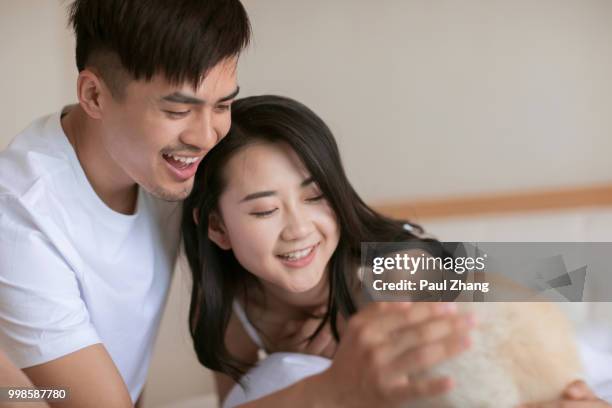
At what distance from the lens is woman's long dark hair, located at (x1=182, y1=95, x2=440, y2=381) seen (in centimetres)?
128

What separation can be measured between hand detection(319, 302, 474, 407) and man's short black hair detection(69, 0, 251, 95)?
55 centimetres

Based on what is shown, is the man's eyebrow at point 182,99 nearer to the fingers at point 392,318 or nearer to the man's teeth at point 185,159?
the man's teeth at point 185,159

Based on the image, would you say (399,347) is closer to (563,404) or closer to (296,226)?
(563,404)

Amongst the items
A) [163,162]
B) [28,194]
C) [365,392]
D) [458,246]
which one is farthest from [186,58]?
[365,392]

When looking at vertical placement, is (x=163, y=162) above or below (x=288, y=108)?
below

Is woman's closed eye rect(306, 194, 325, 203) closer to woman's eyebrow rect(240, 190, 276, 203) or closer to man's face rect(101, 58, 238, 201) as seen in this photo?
woman's eyebrow rect(240, 190, 276, 203)

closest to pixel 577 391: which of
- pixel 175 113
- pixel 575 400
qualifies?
pixel 575 400

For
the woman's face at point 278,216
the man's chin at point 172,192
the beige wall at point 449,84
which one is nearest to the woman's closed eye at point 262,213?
the woman's face at point 278,216

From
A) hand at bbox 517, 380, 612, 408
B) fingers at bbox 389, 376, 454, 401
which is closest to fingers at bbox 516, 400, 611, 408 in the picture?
hand at bbox 517, 380, 612, 408

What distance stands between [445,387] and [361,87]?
4.78ft

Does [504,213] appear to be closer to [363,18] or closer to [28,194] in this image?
[363,18]

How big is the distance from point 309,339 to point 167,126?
0.56 m

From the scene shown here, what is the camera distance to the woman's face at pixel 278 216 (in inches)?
48.9

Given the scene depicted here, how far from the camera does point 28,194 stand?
117cm
